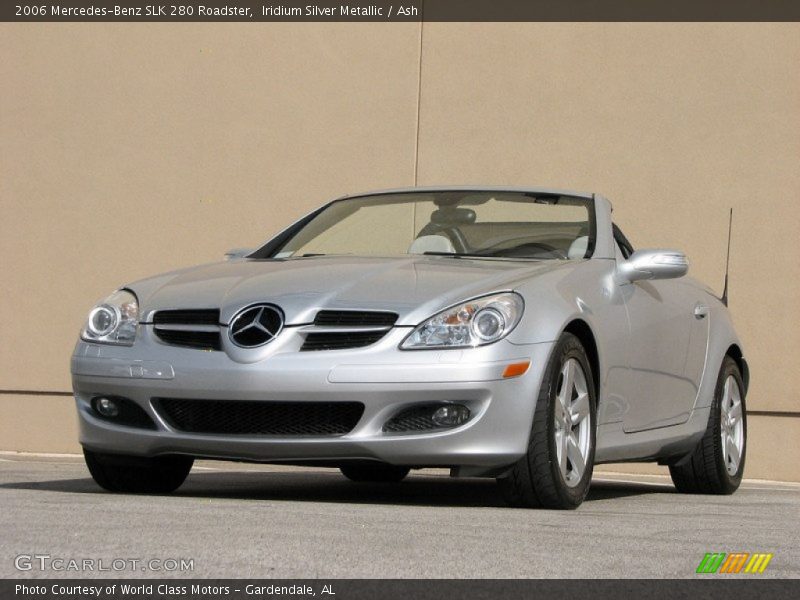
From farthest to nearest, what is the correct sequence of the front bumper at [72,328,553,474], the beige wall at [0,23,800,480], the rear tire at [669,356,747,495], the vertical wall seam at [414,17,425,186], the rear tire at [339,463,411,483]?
the vertical wall seam at [414,17,425,186]
the beige wall at [0,23,800,480]
the rear tire at [669,356,747,495]
the rear tire at [339,463,411,483]
the front bumper at [72,328,553,474]

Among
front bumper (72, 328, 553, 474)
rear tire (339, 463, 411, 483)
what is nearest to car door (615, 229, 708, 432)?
front bumper (72, 328, 553, 474)

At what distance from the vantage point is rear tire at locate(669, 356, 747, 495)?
7906 mm

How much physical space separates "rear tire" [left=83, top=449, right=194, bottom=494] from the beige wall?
19.9 feet

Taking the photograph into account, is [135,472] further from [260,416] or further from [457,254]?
[457,254]

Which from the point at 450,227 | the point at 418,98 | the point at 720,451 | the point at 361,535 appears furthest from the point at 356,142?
the point at 361,535

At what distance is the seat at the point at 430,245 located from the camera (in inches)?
266

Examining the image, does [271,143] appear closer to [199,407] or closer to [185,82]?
[185,82]

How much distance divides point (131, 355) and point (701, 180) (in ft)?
22.4

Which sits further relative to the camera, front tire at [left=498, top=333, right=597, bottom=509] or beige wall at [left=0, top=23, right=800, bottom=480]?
beige wall at [left=0, top=23, right=800, bottom=480]

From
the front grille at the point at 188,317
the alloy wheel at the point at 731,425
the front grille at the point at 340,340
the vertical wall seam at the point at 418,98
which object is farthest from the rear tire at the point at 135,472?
the vertical wall seam at the point at 418,98

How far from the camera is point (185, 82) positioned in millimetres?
12797

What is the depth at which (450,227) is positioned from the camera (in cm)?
695

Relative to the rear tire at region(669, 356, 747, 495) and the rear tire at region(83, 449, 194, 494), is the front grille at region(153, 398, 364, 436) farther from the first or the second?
the rear tire at region(669, 356, 747, 495)

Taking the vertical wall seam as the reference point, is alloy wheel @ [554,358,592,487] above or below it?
below
